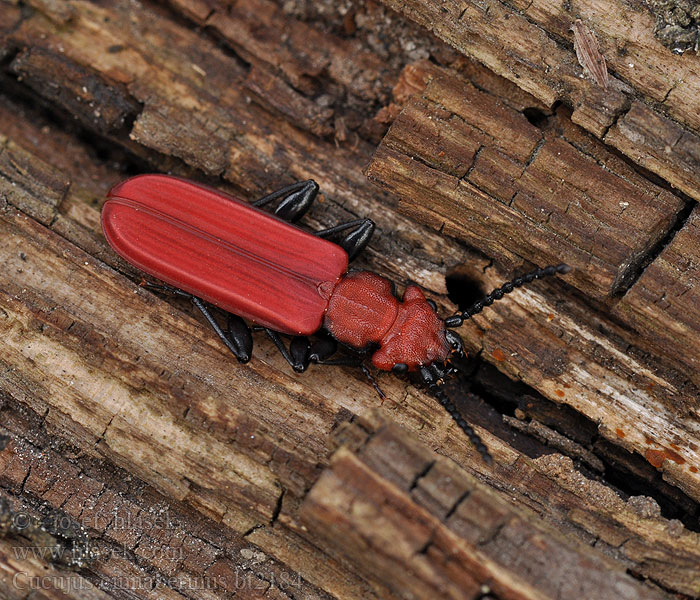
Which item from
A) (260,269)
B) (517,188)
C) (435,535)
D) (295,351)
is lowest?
(295,351)

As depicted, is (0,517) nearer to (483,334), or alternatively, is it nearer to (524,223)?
(483,334)

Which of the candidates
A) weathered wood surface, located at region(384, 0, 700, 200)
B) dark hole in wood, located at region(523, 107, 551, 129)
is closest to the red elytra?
dark hole in wood, located at region(523, 107, 551, 129)

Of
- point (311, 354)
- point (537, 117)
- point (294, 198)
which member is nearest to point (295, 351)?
point (311, 354)

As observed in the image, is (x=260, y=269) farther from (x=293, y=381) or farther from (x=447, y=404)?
(x=447, y=404)

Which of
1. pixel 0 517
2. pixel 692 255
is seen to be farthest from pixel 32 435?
pixel 692 255

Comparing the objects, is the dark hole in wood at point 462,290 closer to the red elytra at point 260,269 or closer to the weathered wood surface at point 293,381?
the weathered wood surface at point 293,381

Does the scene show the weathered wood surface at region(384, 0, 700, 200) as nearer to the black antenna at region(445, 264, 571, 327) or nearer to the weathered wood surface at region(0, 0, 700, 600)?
the weathered wood surface at region(0, 0, 700, 600)

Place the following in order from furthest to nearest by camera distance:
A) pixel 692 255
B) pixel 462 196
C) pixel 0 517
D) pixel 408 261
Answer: pixel 408 261
pixel 462 196
pixel 692 255
pixel 0 517
